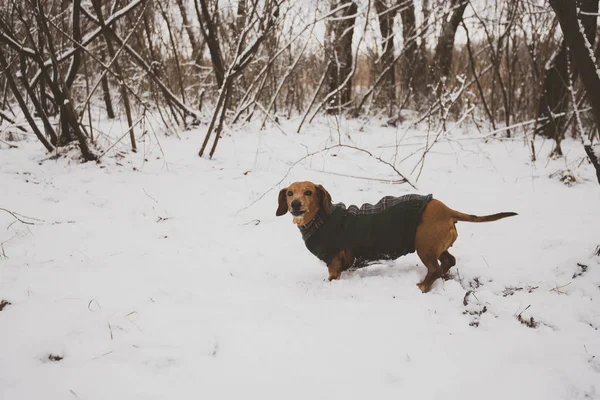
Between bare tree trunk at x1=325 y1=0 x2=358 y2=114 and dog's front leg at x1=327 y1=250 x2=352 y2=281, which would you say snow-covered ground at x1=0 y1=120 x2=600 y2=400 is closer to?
dog's front leg at x1=327 y1=250 x2=352 y2=281

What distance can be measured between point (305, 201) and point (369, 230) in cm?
53

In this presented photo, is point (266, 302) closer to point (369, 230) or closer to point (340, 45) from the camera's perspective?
point (369, 230)

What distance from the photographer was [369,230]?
252cm

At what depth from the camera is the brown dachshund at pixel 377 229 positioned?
240 centimetres

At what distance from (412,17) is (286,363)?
9.77 meters

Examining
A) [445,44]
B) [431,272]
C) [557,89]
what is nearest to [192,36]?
[445,44]

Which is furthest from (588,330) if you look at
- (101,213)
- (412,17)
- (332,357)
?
(412,17)

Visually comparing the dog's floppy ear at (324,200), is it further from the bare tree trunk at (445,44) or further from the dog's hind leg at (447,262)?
the bare tree trunk at (445,44)

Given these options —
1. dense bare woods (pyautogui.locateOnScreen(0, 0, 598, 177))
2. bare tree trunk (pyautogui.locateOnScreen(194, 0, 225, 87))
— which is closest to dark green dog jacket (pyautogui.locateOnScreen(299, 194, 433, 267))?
dense bare woods (pyautogui.locateOnScreen(0, 0, 598, 177))

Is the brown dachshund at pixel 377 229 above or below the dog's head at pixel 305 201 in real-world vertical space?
below

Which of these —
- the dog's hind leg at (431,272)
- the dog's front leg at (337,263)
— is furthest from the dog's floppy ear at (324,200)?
the dog's hind leg at (431,272)

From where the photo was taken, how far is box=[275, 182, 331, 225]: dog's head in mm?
2574

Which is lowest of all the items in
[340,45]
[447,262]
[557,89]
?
[447,262]

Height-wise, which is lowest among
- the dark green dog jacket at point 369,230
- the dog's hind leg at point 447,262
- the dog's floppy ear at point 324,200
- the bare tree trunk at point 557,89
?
the dog's hind leg at point 447,262
